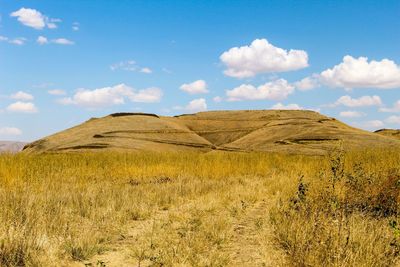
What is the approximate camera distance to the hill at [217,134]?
25953 millimetres

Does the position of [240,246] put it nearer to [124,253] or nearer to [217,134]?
[124,253]

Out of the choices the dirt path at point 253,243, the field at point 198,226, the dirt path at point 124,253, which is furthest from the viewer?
the dirt path at point 253,243

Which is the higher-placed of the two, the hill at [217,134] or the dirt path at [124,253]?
the hill at [217,134]

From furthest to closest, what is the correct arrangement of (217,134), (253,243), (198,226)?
(217,134) < (198,226) < (253,243)

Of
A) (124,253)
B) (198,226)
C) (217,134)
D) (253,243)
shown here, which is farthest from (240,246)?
(217,134)

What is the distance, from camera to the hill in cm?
2595

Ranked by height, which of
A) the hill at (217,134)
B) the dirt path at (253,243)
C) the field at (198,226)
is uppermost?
the hill at (217,134)

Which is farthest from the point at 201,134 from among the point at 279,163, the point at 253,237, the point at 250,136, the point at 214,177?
the point at 253,237

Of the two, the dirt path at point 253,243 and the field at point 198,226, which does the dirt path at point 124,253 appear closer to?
the field at point 198,226

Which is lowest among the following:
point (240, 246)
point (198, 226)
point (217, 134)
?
point (240, 246)

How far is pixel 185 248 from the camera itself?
475cm

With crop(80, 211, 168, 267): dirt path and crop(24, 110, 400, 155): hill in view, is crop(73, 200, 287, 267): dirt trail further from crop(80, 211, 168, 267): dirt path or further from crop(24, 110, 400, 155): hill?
crop(24, 110, 400, 155): hill

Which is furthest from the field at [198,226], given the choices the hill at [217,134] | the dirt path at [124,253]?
the hill at [217,134]

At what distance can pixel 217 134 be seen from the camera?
36.0 m
